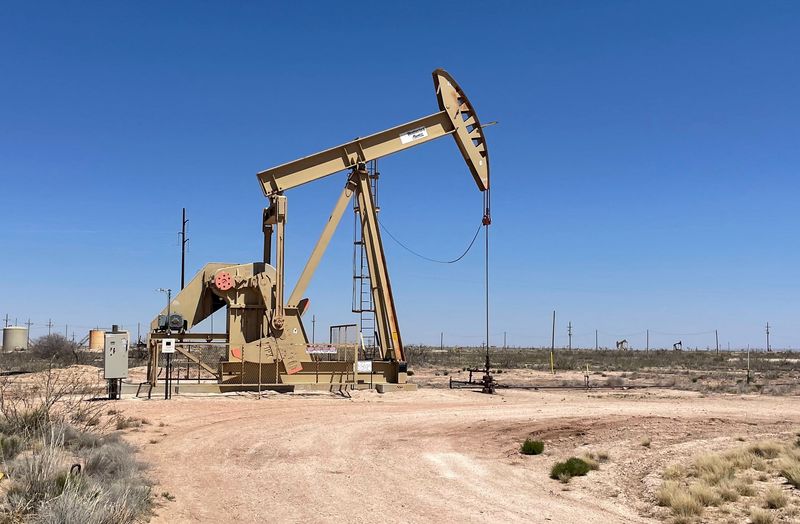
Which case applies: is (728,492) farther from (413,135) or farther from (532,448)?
(413,135)

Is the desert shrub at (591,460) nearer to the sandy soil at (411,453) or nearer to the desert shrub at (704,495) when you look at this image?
the sandy soil at (411,453)

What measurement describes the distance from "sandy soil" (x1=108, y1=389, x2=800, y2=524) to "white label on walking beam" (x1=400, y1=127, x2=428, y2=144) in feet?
26.6

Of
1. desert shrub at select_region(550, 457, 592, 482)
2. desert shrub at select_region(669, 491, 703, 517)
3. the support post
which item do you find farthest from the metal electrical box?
desert shrub at select_region(669, 491, 703, 517)

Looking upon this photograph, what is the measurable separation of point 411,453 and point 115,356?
31.3ft

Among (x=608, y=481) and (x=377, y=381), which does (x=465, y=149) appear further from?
(x=608, y=481)

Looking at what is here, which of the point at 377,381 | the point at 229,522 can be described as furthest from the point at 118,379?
the point at 229,522

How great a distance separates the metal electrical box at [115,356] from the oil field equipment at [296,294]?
59.6 inches

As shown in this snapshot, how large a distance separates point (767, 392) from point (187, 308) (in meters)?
19.9

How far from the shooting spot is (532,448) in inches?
459

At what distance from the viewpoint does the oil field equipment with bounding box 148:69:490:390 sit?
66.1 ft

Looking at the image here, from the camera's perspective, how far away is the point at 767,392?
25203 millimetres

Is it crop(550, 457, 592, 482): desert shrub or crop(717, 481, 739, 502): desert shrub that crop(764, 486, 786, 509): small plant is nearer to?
crop(717, 481, 739, 502): desert shrub

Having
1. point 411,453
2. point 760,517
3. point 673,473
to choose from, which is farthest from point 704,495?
point 411,453

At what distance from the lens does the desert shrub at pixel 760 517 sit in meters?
7.25
